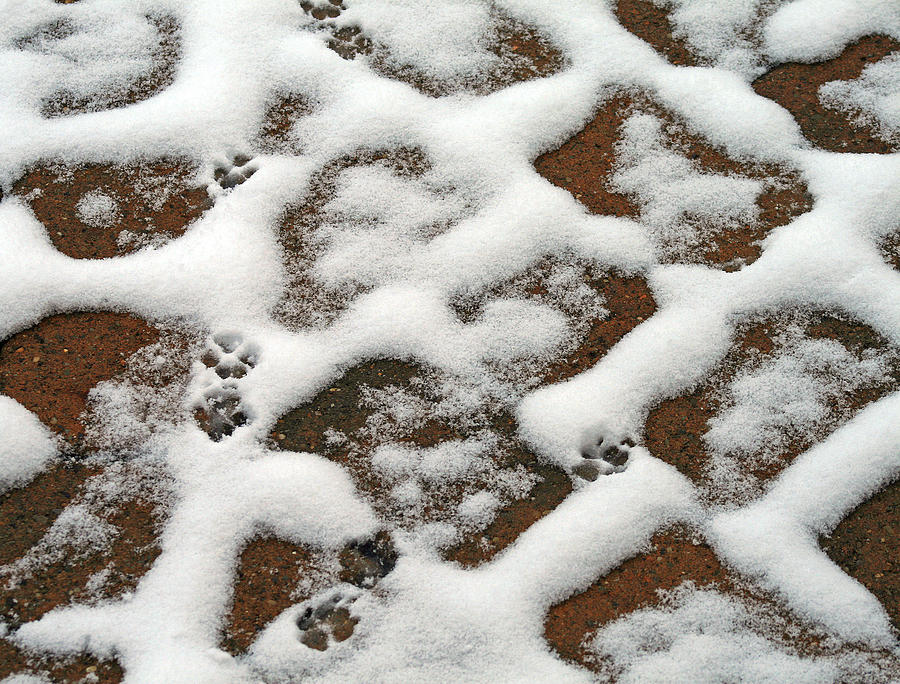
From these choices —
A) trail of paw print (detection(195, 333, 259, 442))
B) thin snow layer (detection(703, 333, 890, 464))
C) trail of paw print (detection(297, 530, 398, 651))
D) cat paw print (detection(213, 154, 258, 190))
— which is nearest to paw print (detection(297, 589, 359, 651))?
trail of paw print (detection(297, 530, 398, 651))

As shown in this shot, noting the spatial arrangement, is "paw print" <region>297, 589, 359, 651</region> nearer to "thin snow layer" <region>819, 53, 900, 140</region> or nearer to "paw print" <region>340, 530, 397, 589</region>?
"paw print" <region>340, 530, 397, 589</region>

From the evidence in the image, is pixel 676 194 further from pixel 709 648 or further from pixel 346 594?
pixel 346 594

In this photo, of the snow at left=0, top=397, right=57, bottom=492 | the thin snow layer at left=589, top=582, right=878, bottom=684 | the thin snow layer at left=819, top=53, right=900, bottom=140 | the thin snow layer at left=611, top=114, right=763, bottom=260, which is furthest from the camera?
the thin snow layer at left=819, top=53, right=900, bottom=140

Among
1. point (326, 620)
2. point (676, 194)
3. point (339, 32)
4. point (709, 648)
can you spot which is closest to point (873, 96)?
point (676, 194)

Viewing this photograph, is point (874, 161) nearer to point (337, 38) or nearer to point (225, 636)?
point (337, 38)

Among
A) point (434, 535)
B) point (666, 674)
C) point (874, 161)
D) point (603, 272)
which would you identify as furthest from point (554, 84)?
point (666, 674)

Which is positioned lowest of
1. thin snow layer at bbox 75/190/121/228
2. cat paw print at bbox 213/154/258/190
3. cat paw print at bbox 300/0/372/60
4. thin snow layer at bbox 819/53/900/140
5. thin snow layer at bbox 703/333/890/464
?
thin snow layer at bbox 75/190/121/228

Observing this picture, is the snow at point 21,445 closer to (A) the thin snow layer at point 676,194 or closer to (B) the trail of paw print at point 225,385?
(B) the trail of paw print at point 225,385

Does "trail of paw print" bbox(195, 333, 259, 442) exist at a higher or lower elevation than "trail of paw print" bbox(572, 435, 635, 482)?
lower
